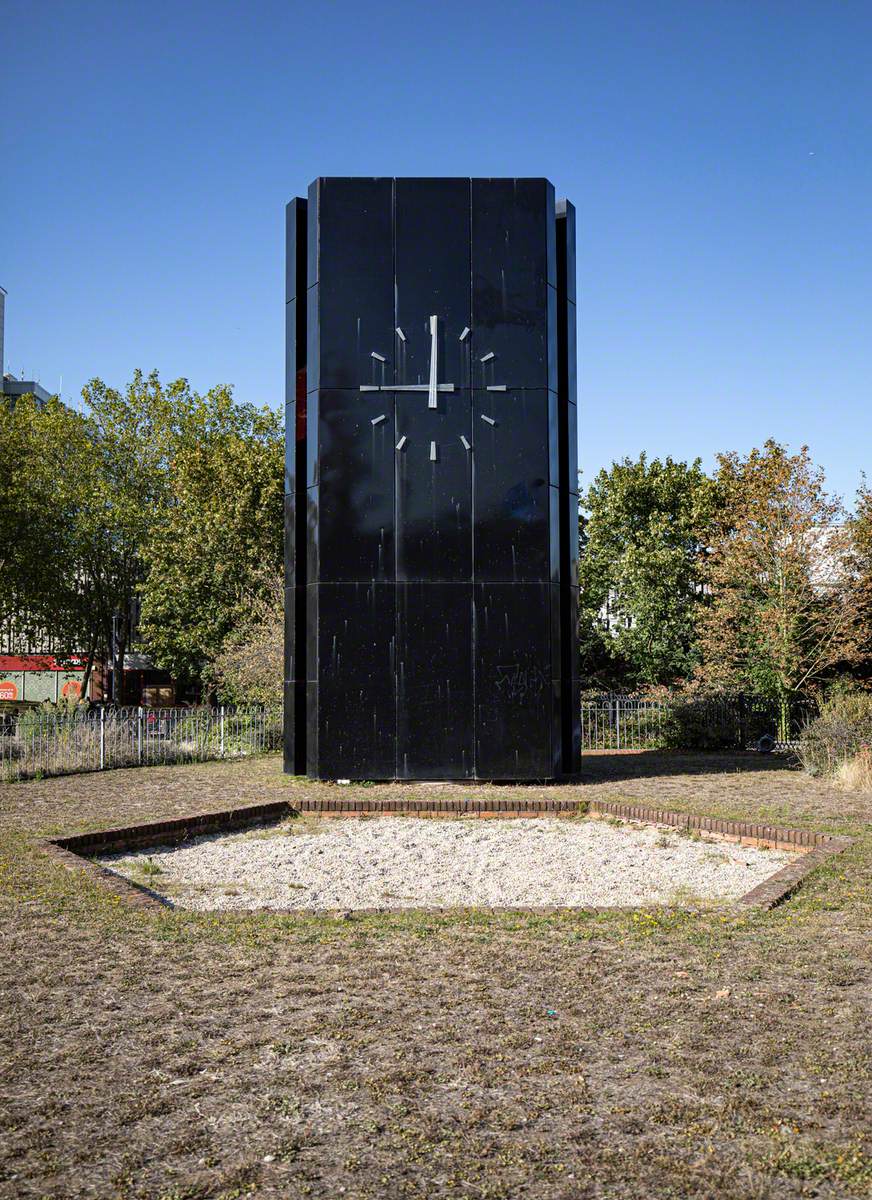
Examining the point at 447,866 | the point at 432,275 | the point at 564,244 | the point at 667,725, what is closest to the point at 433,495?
the point at 432,275

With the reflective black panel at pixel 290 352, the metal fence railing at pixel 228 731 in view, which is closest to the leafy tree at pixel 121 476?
the metal fence railing at pixel 228 731

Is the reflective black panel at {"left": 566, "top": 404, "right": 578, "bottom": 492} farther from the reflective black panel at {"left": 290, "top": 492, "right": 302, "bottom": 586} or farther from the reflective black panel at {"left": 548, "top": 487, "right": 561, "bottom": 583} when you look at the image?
the reflective black panel at {"left": 290, "top": 492, "right": 302, "bottom": 586}

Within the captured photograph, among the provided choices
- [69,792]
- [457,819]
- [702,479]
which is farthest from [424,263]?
[702,479]

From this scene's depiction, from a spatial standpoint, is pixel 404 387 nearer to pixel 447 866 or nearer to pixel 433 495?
pixel 433 495

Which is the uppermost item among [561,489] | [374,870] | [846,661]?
[561,489]

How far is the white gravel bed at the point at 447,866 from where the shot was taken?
8742mm

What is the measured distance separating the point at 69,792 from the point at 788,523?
19.2 metres

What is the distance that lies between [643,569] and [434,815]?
2133cm

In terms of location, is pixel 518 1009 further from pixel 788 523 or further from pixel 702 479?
pixel 702 479

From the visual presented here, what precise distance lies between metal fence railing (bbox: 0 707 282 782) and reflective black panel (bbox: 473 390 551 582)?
7485 millimetres

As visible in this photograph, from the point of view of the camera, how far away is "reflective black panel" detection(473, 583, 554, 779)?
15750 mm

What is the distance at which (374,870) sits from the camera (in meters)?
9.93

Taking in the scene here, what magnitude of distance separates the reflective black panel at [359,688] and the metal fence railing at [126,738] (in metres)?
4.94

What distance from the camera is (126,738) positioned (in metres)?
19.4
